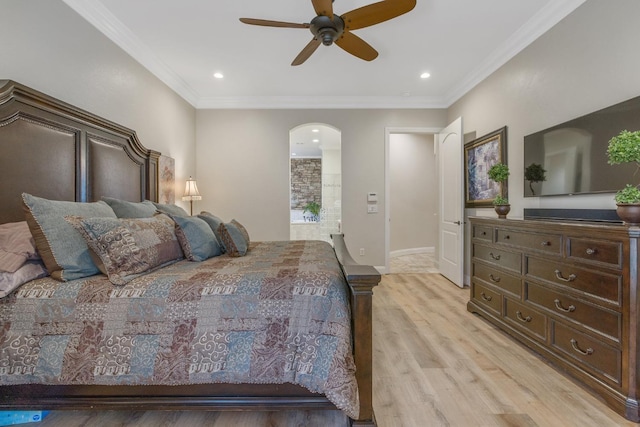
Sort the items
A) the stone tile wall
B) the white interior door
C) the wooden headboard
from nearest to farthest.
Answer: the wooden headboard → the white interior door → the stone tile wall

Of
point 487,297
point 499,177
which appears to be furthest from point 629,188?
point 487,297

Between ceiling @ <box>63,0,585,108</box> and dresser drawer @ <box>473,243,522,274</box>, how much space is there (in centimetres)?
203

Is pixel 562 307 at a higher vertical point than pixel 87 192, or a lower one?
lower

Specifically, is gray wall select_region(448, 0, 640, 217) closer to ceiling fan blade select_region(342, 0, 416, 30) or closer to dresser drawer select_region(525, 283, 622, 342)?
dresser drawer select_region(525, 283, 622, 342)

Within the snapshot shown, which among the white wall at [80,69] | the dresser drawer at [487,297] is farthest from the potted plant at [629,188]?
the white wall at [80,69]

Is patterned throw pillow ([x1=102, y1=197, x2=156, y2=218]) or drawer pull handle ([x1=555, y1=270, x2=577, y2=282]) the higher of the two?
patterned throw pillow ([x1=102, y1=197, x2=156, y2=218])

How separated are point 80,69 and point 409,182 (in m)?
5.74

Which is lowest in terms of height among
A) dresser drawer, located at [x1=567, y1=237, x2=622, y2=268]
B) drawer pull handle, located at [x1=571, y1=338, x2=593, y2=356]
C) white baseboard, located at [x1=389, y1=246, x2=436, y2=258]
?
white baseboard, located at [x1=389, y1=246, x2=436, y2=258]

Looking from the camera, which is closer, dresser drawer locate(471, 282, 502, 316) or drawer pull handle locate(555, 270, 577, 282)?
drawer pull handle locate(555, 270, 577, 282)

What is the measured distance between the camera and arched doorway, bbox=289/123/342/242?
6.79 meters

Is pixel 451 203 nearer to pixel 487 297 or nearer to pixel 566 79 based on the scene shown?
pixel 487 297

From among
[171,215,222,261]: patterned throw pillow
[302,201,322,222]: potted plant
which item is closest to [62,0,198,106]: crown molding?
[171,215,222,261]: patterned throw pillow

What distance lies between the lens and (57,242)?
146cm

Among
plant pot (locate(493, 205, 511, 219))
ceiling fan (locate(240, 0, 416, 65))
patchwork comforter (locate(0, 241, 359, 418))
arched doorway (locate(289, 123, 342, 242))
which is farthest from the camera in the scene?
arched doorway (locate(289, 123, 342, 242))
